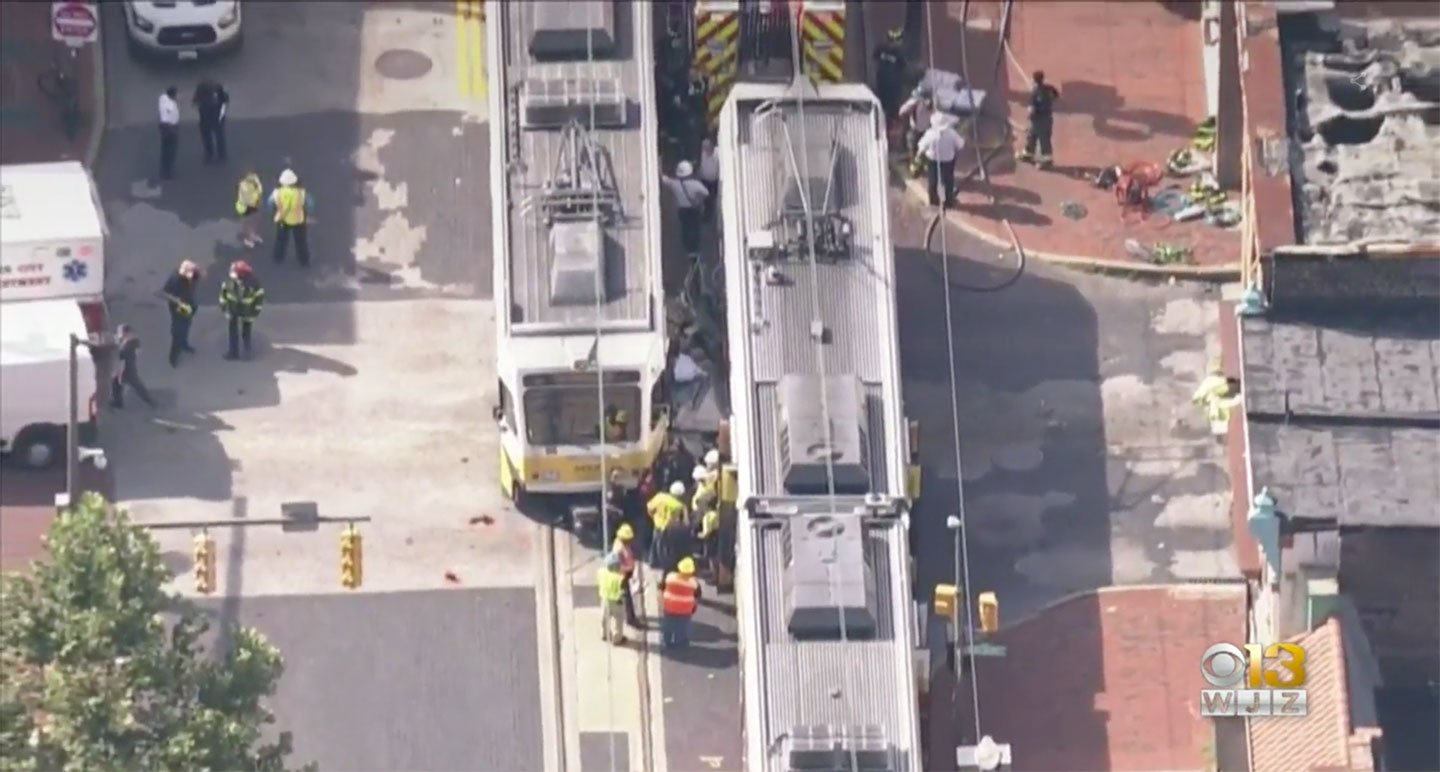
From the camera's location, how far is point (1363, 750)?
60.3 m

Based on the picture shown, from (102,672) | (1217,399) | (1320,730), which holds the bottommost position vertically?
(1320,730)

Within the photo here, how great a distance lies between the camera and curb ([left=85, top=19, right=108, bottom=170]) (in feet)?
242

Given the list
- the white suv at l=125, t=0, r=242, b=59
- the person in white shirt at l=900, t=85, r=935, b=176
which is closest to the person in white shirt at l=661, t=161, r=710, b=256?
the person in white shirt at l=900, t=85, r=935, b=176

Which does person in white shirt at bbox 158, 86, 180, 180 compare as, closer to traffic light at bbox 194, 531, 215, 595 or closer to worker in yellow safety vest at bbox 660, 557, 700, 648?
traffic light at bbox 194, 531, 215, 595

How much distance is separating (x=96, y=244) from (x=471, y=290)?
5918mm

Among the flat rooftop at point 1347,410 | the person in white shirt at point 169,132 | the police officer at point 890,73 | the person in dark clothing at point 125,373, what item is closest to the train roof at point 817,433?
the flat rooftop at point 1347,410

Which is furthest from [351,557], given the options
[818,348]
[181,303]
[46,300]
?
[46,300]

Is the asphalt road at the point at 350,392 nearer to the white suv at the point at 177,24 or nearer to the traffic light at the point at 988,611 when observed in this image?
the white suv at the point at 177,24

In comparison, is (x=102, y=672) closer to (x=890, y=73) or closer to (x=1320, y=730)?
(x=1320, y=730)

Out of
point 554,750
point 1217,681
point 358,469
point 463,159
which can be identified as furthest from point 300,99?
point 1217,681

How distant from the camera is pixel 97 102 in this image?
74500 mm

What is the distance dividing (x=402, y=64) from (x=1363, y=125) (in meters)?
15.8

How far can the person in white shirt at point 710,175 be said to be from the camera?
235ft

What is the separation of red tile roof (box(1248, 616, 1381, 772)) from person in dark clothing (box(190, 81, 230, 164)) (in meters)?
19.6
